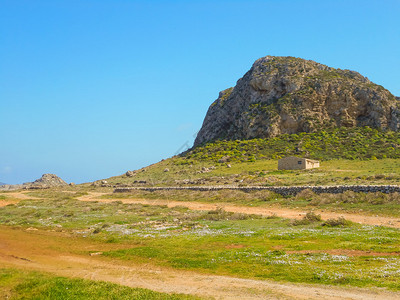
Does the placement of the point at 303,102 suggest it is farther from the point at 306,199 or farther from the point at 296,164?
the point at 306,199

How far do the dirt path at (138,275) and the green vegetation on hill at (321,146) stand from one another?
65.9 meters

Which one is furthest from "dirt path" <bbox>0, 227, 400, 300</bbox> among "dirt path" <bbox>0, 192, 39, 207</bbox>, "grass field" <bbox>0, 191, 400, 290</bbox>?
"dirt path" <bbox>0, 192, 39, 207</bbox>

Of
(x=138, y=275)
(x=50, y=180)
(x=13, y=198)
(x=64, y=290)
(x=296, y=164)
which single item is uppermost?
(x=50, y=180)

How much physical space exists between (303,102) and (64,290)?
318 ft

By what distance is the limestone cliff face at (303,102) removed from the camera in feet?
319

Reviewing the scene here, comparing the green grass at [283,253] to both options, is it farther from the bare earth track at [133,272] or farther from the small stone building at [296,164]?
the small stone building at [296,164]

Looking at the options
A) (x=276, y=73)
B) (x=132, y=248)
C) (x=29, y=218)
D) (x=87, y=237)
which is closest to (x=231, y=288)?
(x=132, y=248)

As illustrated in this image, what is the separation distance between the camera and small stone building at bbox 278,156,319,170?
63.6 metres

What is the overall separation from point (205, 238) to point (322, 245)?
276 inches

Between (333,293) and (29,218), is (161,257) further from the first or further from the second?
(29,218)

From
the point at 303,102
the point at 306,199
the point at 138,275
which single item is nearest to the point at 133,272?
the point at 138,275

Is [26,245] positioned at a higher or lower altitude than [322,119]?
lower

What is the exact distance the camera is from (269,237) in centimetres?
2106

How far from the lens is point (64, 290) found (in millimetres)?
12922
